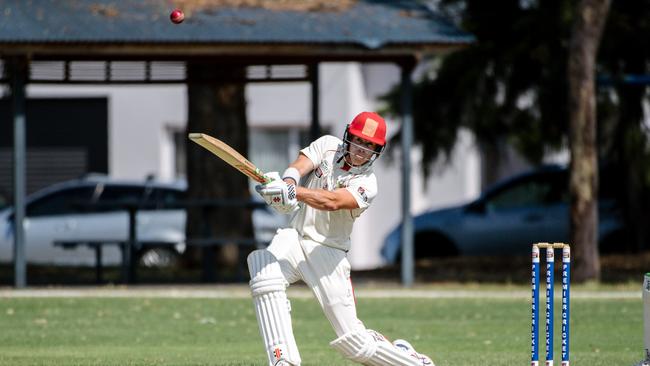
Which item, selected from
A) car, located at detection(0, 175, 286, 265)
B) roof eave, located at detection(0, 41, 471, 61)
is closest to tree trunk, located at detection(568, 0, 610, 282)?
Answer: roof eave, located at detection(0, 41, 471, 61)

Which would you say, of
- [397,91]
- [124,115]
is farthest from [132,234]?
[124,115]

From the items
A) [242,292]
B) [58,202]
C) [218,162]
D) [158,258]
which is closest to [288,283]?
[242,292]

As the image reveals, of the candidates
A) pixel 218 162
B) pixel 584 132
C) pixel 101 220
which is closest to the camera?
pixel 584 132

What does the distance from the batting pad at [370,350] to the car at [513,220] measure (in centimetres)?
1349

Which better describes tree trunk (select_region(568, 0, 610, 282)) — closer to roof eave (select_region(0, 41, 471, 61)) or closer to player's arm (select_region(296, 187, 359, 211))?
roof eave (select_region(0, 41, 471, 61))

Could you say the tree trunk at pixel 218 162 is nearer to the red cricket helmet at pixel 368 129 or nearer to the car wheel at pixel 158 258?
the car wheel at pixel 158 258

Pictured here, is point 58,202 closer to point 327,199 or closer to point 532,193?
point 532,193

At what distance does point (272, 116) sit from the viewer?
30.6 meters

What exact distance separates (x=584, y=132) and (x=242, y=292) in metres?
4.83

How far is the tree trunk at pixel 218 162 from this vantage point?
2045 cm

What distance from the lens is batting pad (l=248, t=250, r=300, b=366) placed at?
8203 mm

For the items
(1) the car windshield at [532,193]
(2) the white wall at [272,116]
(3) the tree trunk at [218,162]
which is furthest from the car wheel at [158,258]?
(2) the white wall at [272,116]

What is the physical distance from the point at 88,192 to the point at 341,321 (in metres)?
14.7

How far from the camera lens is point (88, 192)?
22547 mm
